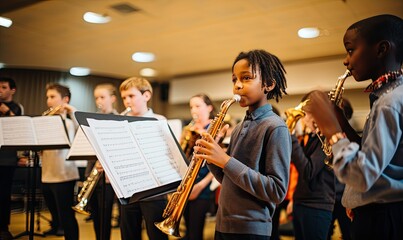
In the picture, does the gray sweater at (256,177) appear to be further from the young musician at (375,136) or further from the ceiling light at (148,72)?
the ceiling light at (148,72)

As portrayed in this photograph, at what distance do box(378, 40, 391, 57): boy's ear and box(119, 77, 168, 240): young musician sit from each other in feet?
4.47

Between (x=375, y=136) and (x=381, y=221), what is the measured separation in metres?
0.31

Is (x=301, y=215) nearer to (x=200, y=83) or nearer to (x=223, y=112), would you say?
(x=223, y=112)

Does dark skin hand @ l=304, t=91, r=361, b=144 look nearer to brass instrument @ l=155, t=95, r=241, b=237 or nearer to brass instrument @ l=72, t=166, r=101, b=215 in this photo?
brass instrument @ l=155, t=95, r=241, b=237

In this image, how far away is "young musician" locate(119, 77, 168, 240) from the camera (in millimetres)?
2004

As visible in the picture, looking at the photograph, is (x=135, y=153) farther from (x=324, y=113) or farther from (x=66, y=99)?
(x=66, y=99)

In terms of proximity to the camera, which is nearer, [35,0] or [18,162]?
[18,162]

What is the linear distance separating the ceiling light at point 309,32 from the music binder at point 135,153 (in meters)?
3.00

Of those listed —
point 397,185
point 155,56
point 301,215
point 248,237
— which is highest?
point 155,56

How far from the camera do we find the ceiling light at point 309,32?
4.04 metres

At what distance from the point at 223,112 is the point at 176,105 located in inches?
266

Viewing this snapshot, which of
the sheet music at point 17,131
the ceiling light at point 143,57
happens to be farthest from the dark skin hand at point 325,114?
the ceiling light at point 143,57

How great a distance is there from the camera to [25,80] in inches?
128

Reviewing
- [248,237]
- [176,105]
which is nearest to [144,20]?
[248,237]
